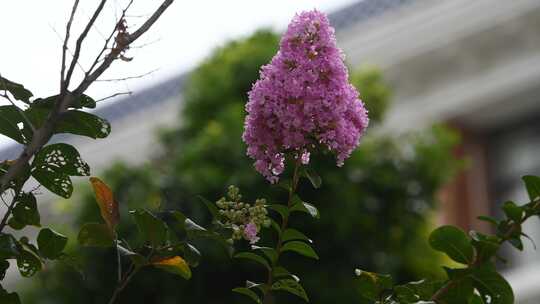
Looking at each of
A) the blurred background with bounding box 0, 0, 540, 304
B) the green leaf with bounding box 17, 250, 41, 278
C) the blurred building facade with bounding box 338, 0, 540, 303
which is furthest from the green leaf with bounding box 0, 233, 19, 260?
the blurred building facade with bounding box 338, 0, 540, 303

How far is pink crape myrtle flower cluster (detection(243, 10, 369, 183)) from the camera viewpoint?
150 centimetres

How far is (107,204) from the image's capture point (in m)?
1.71

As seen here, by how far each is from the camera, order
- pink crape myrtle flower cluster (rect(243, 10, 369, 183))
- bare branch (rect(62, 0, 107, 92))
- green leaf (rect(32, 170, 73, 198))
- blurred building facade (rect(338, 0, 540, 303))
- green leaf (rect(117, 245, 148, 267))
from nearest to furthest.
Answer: bare branch (rect(62, 0, 107, 92))
pink crape myrtle flower cluster (rect(243, 10, 369, 183))
green leaf (rect(117, 245, 148, 267))
green leaf (rect(32, 170, 73, 198))
blurred building facade (rect(338, 0, 540, 303))

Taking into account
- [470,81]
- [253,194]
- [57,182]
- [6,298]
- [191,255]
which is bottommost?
[6,298]

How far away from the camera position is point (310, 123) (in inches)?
59.3

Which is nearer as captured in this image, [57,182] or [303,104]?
[303,104]

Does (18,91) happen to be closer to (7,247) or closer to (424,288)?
(7,247)

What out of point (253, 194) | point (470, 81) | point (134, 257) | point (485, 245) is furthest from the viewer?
point (470, 81)

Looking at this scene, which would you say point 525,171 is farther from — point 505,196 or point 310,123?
point 310,123

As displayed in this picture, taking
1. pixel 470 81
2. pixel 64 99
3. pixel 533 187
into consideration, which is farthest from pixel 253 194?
pixel 64 99

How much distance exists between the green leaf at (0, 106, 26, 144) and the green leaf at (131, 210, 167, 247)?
0.69 ft

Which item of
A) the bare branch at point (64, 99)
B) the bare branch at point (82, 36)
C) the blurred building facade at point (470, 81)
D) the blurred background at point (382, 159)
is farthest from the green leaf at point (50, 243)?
the blurred building facade at point (470, 81)

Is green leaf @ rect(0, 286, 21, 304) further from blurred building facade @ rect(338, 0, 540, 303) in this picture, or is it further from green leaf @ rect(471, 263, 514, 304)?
blurred building facade @ rect(338, 0, 540, 303)

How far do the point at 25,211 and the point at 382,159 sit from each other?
5.89 metres
